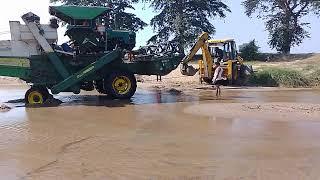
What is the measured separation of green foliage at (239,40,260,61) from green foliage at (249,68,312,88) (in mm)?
8555

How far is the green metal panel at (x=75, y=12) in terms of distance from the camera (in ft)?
51.2

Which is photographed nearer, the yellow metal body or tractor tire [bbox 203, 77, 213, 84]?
the yellow metal body

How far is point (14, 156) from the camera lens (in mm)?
7949

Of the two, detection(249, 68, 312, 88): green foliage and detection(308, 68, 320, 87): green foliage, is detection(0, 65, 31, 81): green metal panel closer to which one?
detection(249, 68, 312, 88): green foliage

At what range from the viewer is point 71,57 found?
15.9m

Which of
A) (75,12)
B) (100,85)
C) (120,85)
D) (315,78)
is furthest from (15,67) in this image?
(315,78)

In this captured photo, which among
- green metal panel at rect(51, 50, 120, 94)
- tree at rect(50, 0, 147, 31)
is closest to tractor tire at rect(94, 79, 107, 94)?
green metal panel at rect(51, 50, 120, 94)

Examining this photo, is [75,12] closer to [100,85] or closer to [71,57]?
[71,57]

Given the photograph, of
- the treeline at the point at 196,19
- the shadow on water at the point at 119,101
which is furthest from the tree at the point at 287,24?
the shadow on water at the point at 119,101

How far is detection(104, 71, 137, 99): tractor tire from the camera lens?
52.9 ft

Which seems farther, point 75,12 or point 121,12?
point 121,12

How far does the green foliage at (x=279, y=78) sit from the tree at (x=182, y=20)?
12177 millimetres

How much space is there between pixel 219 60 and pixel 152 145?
13805 mm

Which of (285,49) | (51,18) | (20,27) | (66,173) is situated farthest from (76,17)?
(285,49)
